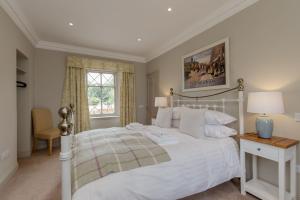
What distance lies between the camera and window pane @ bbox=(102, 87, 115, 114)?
4.71 m

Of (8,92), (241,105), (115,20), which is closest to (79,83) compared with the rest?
(8,92)

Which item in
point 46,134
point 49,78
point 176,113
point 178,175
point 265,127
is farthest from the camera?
point 49,78

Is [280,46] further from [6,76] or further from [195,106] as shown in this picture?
[6,76]

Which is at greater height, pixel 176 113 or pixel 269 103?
pixel 269 103

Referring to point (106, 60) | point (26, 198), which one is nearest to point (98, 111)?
point (106, 60)

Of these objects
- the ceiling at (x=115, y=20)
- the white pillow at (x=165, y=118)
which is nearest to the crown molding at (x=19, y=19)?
the ceiling at (x=115, y=20)

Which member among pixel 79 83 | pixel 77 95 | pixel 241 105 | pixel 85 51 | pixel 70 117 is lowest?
pixel 70 117

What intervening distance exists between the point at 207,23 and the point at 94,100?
11.6 ft

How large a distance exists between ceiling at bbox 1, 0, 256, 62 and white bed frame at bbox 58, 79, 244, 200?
4.16 ft

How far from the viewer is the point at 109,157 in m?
1.50

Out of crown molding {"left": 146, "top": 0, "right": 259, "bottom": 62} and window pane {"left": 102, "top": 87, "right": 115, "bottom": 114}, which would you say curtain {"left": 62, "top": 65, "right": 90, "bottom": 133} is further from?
crown molding {"left": 146, "top": 0, "right": 259, "bottom": 62}

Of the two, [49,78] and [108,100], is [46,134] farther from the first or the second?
[108,100]

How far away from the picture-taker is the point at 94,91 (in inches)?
179

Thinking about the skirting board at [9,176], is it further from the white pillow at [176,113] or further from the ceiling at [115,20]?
the white pillow at [176,113]
